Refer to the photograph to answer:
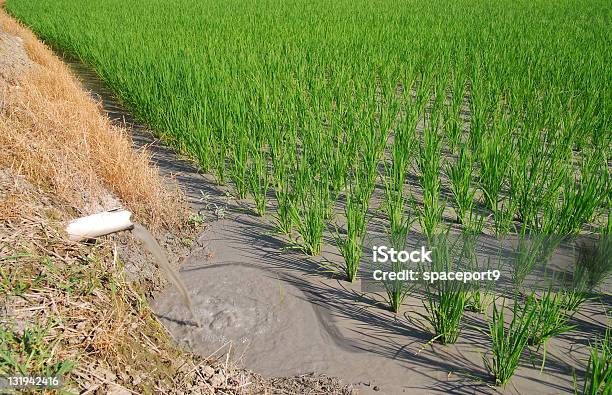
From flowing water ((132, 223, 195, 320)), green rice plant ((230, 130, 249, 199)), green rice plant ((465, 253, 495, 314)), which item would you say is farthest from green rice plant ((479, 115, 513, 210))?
flowing water ((132, 223, 195, 320))

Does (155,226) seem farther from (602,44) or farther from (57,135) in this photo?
(602,44)

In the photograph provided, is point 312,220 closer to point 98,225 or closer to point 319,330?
point 319,330

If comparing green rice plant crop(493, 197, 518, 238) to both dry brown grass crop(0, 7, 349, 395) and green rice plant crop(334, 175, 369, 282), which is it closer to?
green rice plant crop(334, 175, 369, 282)

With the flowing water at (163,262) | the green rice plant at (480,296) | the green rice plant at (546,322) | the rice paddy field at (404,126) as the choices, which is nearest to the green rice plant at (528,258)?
the rice paddy field at (404,126)

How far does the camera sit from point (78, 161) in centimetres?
285

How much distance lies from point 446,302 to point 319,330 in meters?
0.57

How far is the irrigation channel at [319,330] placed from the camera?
184 cm

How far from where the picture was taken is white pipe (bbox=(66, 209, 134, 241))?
2146mm

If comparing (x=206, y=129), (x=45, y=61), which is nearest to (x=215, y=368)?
(x=206, y=129)

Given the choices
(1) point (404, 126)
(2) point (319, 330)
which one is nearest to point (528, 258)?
(2) point (319, 330)

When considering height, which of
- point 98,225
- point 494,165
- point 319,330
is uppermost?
point 494,165

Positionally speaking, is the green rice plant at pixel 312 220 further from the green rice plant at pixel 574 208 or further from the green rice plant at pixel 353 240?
the green rice plant at pixel 574 208

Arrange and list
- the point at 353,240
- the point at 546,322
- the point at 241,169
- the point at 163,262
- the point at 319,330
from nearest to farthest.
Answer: the point at 546,322 → the point at 319,330 → the point at 353,240 → the point at 163,262 → the point at 241,169

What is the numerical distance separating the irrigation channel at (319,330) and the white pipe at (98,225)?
16.5 inches
